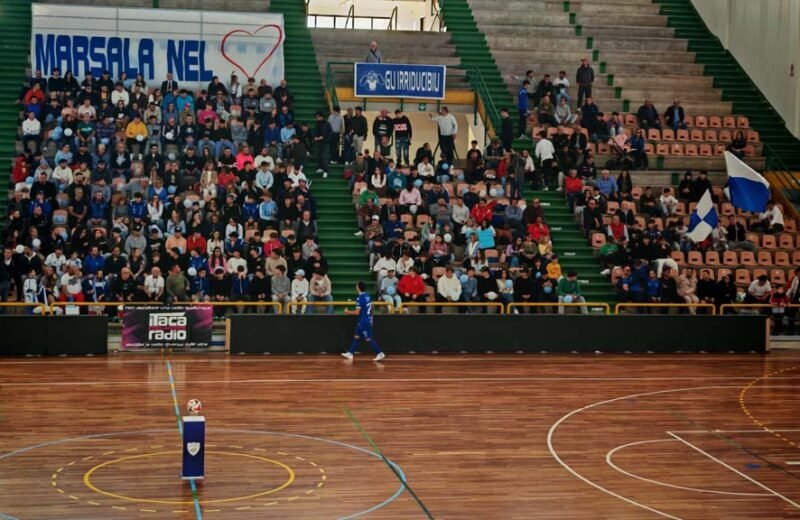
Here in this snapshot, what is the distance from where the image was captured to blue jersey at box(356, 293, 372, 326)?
2523 cm

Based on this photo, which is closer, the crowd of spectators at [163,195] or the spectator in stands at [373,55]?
the crowd of spectators at [163,195]

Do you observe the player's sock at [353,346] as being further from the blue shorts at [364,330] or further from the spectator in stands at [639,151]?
the spectator in stands at [639,151]

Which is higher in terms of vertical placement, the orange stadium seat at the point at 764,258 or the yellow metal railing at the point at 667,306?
the orange stadium seat at the point at 764,258

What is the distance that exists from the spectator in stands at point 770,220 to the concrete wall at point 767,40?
6.28 metres

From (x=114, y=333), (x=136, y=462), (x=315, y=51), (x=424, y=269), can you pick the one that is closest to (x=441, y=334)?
(x=424, y=269)

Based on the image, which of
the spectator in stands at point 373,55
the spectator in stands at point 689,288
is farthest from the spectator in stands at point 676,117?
the spectator in stands at point 373,55

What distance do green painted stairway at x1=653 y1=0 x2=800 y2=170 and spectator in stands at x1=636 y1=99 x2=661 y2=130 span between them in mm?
3813

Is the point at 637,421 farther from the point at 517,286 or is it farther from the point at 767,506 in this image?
the point at 517,286

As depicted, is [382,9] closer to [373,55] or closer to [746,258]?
[373,55]

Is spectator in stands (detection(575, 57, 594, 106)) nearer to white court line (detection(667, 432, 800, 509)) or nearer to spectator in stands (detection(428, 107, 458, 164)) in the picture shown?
spectator in stands (detection(428, 107, 458, 164))

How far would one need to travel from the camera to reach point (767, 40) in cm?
4028

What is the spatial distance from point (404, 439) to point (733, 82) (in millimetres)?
28220

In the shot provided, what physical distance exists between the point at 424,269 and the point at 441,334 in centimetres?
212

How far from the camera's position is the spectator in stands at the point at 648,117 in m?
37.1
